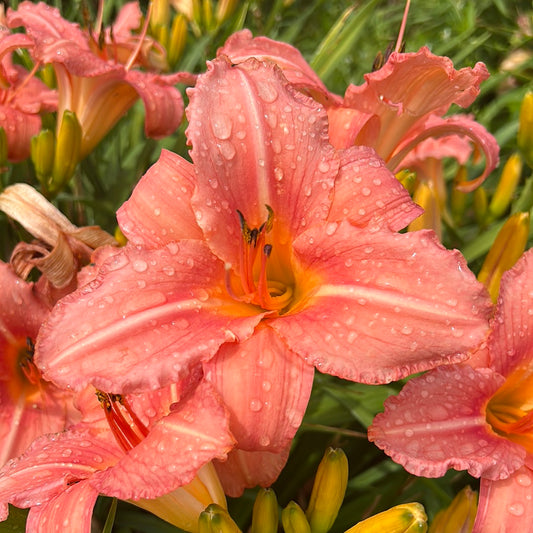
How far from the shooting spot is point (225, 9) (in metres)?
1.44

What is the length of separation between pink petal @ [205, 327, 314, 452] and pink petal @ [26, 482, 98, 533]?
0.15 metres

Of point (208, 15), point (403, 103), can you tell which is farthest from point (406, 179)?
point (208, 15)

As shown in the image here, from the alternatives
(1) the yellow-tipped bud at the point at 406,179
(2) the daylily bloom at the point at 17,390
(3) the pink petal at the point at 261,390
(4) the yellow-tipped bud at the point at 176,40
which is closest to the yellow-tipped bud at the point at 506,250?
(1) the yellow-tipped bud at the point at 406,179

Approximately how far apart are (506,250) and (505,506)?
33 centimetres

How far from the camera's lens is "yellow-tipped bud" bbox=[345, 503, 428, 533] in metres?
0.58

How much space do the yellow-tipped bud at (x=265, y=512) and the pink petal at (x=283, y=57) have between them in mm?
472

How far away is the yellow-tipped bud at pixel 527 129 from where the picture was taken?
98 cm

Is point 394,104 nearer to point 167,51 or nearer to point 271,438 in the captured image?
point 271,438

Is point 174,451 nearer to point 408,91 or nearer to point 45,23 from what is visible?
point 408,91

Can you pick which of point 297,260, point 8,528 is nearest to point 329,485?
point 297,260

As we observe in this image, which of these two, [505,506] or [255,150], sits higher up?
[255,150]

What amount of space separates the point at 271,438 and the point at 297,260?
0.20 metres

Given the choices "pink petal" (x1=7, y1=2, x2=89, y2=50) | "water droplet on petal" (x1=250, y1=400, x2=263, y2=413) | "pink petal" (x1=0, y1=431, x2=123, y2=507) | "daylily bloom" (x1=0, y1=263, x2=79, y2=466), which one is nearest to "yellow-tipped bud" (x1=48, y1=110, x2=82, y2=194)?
"pink petal" (x1=7, y1=2, x2=89, y2=50)

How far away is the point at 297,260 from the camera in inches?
27.1
